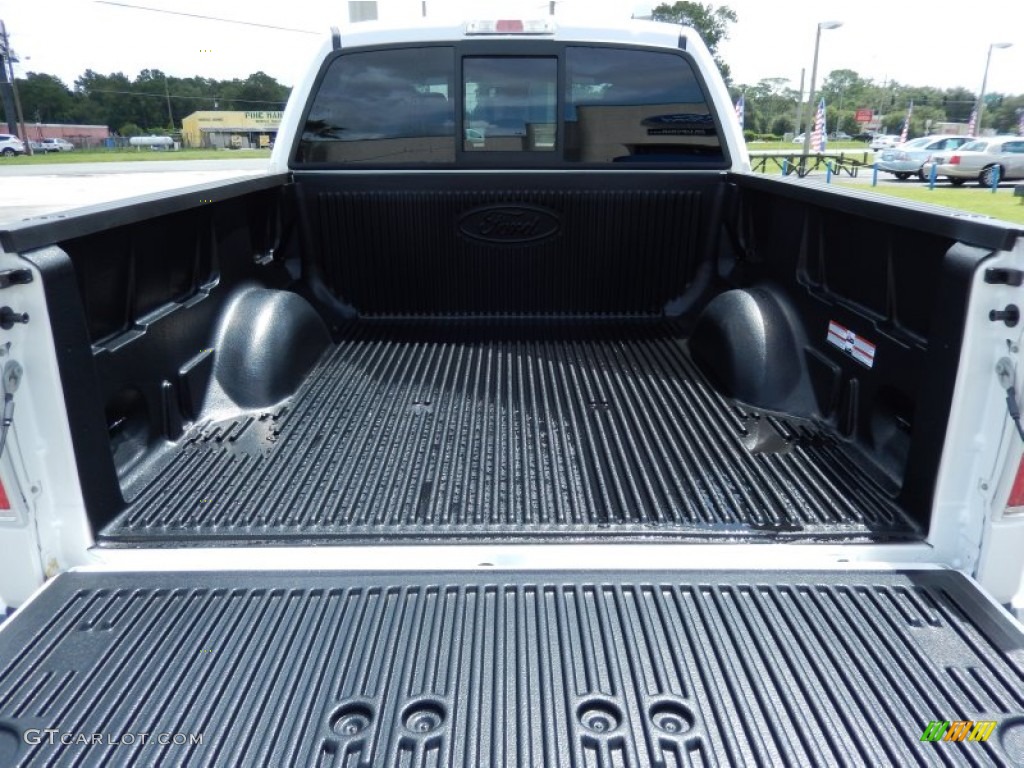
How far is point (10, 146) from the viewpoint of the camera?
50.3 m

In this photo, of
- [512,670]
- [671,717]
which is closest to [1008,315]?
[671,717]

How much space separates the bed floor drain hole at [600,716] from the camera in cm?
145

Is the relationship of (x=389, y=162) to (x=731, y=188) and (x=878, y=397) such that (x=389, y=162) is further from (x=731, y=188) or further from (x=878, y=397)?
(x=878, y=397)

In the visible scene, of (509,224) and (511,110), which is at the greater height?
(511,110)

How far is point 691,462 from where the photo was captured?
102 inches

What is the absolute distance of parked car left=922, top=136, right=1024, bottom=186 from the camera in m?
25.0

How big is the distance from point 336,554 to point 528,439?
3.19ft

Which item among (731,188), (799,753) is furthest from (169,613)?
(731,188)

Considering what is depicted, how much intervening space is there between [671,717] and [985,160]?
2877cm

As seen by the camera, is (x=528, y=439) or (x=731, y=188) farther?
(x=731, y=188)

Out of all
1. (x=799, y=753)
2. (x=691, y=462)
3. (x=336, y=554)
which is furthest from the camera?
(x=691, y=462)

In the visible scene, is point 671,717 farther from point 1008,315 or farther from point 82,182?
point 82,182

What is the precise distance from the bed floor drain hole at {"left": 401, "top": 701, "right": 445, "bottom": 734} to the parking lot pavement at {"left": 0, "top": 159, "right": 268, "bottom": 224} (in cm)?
1303

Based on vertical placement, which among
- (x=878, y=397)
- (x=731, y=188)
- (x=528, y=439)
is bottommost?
A: (x=528, y=439)
